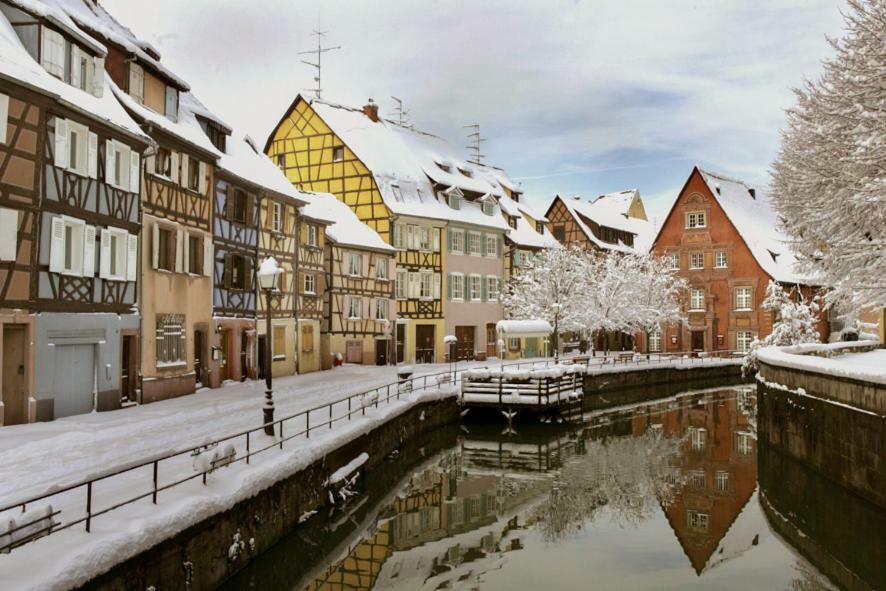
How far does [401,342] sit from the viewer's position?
164 feet

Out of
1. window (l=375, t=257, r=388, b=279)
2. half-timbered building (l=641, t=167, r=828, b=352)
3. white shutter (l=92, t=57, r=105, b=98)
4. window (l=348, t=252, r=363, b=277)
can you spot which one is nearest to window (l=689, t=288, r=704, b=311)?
half-timbered building (l=641, t=167, r=828, b=352)

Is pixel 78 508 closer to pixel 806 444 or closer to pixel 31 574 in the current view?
pixel 31 574

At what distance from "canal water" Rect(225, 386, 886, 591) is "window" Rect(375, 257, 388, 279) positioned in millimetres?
19737

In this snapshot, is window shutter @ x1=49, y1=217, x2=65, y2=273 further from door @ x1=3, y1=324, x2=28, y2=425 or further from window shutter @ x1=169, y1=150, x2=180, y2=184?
window shutter @ x1=169, y1=150, x2=180, y2=184

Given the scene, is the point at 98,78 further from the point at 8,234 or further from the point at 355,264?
the point at 355,264

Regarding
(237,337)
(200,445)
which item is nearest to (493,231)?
(237,337)

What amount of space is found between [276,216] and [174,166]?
9.11 meters

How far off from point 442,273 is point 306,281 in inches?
542

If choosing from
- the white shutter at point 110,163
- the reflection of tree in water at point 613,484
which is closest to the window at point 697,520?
the reflection of tree in water at point 613,484

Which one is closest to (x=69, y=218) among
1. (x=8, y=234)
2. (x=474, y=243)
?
(x=8, y=234)

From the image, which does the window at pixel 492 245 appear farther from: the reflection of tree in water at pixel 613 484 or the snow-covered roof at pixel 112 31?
the snow-covered roof at pixel 112 31

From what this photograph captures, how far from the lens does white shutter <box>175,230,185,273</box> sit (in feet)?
90.3

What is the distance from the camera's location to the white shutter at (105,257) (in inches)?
901

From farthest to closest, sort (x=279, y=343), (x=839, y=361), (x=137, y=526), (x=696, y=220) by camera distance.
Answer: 1. (x=696, y=220)
2. (x=279, y=343)
3. (x=839, y=361)
4. (x=137, y=526)
